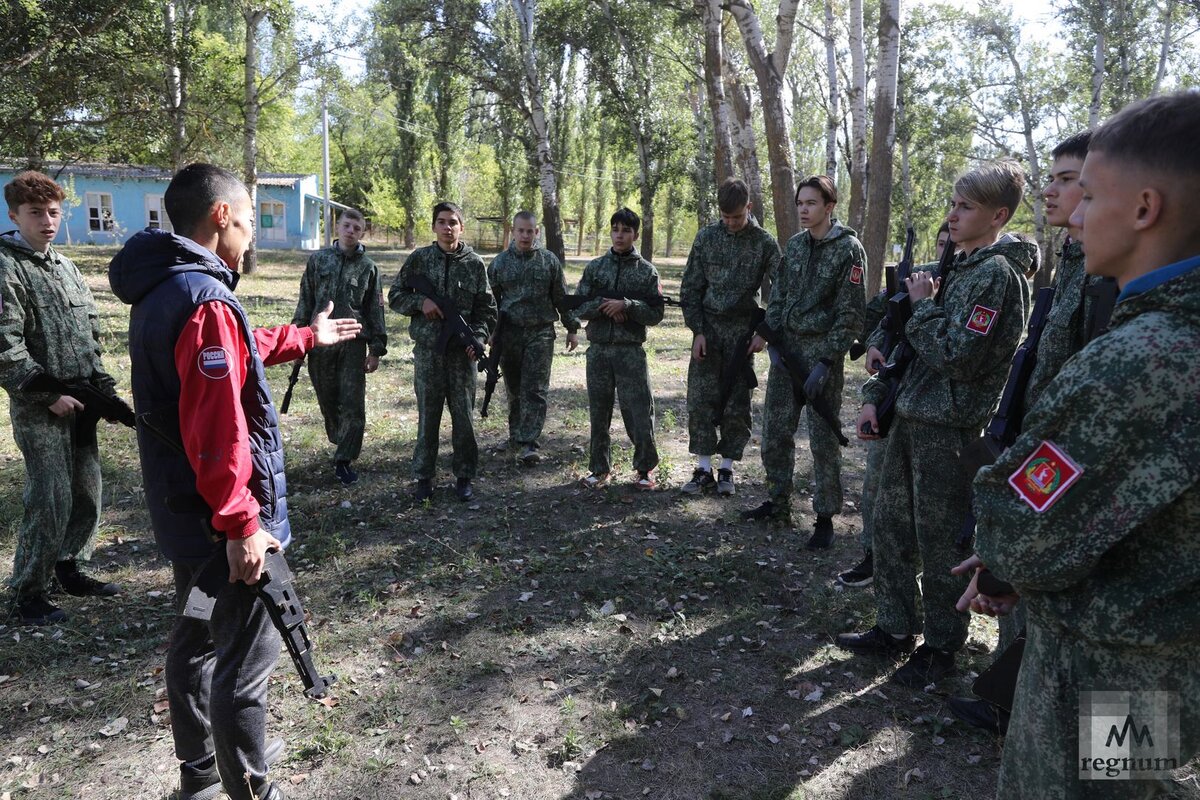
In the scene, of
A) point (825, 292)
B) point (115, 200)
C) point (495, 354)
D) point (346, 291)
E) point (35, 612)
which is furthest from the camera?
point (115, 200)

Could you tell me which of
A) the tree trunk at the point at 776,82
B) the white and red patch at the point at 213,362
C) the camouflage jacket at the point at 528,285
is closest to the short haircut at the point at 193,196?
the white and red patch at the point at 213,362

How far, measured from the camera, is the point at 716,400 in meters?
6.43

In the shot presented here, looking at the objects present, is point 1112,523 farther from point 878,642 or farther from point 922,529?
point 878,642

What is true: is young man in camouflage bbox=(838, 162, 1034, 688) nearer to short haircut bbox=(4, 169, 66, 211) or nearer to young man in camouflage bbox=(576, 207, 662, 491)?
young man in camouflage bbox=(576, 207, 662, 491)

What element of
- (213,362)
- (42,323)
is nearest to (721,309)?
(213,362)

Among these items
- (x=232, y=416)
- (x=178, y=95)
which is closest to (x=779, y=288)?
(x=232, y=416)

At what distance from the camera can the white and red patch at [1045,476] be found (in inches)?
59.1

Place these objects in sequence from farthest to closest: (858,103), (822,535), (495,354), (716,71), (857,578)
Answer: (858,103)
(716,71)
(495,354)
(822,535)
(857,578)

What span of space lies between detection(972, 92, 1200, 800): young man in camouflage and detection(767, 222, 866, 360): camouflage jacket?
3.64 metres

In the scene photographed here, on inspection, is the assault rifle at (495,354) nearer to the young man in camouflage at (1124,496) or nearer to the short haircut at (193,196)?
the short haircut at (193,196)

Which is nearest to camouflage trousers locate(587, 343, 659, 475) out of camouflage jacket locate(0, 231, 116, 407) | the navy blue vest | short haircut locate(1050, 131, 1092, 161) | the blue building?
camouflage jacket locate(0, 231, 116, 407)

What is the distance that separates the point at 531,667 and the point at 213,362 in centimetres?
235

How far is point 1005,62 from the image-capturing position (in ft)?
102

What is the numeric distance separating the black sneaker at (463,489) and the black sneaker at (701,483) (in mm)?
1793
